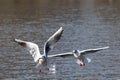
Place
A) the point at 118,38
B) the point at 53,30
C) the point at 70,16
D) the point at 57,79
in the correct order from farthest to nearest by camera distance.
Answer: the point at 70,16 → the point at 53,30 → the point at 118,38 → the point at 57,79

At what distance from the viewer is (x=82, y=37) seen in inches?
2255

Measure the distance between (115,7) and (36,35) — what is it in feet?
115

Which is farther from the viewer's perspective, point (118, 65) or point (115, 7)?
point (115, 7)

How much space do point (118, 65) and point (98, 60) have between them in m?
2.61

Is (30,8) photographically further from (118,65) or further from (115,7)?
(118,65)

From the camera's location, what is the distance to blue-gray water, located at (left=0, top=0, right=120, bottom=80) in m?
38.7

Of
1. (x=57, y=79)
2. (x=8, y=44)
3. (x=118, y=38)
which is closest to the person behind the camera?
(x=57, y=79)

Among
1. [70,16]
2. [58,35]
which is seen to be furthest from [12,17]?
[58,35]

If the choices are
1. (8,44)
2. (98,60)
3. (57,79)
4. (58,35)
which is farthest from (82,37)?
(58,35)

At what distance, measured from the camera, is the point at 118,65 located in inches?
1613

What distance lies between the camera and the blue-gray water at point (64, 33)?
127 feet

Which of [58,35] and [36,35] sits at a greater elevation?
[58,35]

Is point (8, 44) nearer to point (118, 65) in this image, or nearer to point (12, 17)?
point (118, 65)

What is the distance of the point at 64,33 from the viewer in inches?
2424
